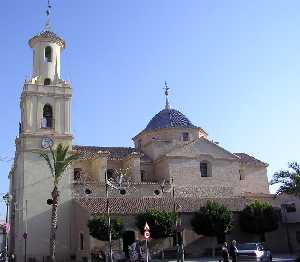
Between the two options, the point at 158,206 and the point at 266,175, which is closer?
the point at 158,206

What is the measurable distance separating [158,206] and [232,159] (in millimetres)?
11052

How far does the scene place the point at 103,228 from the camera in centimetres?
3641

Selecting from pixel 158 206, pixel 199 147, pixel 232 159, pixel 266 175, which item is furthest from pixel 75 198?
pixel 266 175

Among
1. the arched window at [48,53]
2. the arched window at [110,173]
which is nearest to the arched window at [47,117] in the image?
the arched window at [48,53]

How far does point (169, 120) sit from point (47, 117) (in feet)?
43.5

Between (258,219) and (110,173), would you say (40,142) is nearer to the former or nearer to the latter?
(110,173)

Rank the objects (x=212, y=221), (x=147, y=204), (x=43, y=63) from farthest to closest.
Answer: (x=43, y=63) < (x=147, y=204) < (x=212, y=221)

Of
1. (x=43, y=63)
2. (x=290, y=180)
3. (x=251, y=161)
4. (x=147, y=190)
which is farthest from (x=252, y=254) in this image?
(x=43, y=63)

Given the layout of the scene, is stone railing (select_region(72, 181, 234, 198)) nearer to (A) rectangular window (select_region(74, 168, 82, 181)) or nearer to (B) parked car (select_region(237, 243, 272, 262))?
(A) rectangular window (select_region(74, 168, 82, 181))

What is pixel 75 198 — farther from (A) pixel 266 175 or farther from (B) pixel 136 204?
(A) pixel 266 175

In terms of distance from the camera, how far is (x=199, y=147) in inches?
1886

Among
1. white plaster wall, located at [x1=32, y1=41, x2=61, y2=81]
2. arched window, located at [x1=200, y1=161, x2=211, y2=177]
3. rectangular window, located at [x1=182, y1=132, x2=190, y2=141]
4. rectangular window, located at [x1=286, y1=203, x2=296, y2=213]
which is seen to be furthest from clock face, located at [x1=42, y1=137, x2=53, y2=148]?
rectangular window, located at [x1=286, y1=203, x2=296, y2=213]

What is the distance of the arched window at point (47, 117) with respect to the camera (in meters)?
43.7

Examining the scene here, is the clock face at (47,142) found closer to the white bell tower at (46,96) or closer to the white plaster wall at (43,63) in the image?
the white bell tower at (46,96)
